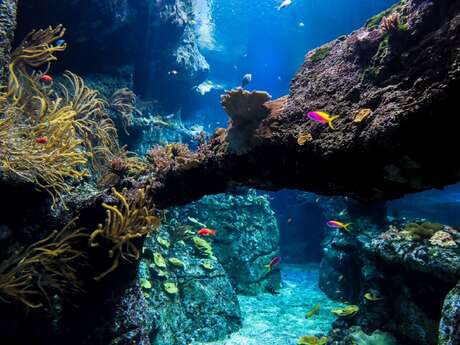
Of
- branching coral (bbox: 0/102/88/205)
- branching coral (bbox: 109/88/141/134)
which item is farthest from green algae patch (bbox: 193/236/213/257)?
branching coral (bbox: 0/102/88/205)

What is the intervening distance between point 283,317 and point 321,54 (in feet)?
23.6

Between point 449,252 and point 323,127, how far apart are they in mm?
4272

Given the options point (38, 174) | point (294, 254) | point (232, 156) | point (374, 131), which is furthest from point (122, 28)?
point (294, 254)

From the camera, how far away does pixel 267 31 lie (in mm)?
32469

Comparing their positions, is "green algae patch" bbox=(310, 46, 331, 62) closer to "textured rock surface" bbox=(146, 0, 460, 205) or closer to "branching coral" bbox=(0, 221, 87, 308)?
"textured rock surface" bbox=(146, 0, 460, 205)

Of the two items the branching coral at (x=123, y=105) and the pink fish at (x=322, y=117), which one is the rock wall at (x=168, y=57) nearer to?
the branching coral at (x=123, y=105)

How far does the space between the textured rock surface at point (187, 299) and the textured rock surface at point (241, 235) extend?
1.98 meters

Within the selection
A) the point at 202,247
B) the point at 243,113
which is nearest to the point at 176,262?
the point at 202,247

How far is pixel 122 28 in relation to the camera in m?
9.69

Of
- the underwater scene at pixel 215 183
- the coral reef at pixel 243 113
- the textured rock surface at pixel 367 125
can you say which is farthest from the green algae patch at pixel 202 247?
the coral reef at pixel 243 113

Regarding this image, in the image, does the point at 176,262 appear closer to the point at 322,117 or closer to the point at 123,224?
the point at 123,224

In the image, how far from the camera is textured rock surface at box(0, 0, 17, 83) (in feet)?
13.8

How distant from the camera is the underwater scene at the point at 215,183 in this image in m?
2.79

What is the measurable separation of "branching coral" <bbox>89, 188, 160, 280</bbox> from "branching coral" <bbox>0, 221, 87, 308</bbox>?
0.34m
